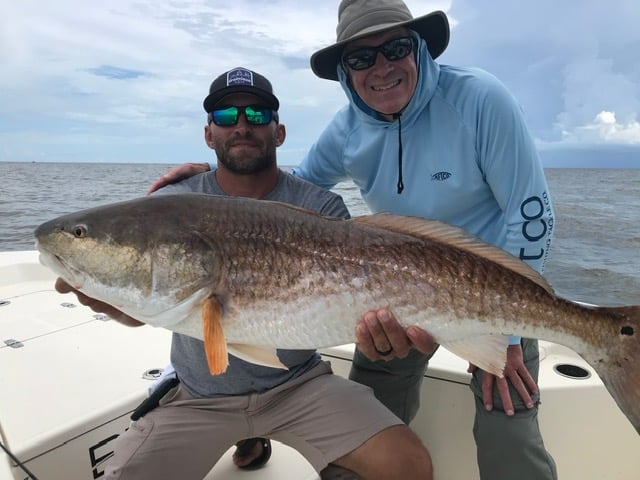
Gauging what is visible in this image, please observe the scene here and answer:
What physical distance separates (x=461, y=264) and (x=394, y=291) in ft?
0.98

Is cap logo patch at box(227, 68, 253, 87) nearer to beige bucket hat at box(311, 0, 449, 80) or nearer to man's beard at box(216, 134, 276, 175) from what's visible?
man's beard at box(216, 134, 276, 175)

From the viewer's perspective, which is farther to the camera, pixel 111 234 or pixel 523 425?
pixel 523 425

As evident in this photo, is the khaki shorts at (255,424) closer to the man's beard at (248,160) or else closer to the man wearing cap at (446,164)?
the man wearing cap at (446,164)

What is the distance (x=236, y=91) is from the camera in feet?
9.11

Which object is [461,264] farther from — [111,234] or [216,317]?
[111,234]

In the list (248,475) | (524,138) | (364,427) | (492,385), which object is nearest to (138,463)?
(248,475)

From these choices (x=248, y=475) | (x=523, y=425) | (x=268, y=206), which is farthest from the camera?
(x=248, y=475)

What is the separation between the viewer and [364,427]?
8.23 feet

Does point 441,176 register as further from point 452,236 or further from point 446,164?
point 452,236

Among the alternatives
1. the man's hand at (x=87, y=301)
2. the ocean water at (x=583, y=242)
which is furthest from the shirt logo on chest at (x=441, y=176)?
the ocean water at (x=583, y=242)

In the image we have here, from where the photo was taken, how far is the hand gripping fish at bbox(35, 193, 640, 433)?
6.75ft

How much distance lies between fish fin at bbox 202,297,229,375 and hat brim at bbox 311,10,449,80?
166 centimetres

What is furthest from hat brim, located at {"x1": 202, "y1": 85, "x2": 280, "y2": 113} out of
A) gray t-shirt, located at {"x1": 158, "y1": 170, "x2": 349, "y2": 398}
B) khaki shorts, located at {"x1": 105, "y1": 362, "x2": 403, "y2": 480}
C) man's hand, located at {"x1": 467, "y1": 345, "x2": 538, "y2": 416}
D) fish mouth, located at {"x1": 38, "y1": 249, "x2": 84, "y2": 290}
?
man's hand, located at {"x1": 467, "y1": 345, "x2": 538, "y2": 416}

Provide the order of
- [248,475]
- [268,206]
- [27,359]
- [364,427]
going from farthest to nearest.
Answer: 1. [27,359]
2. [248,475]
3. [364,427]
4. [268,206]
